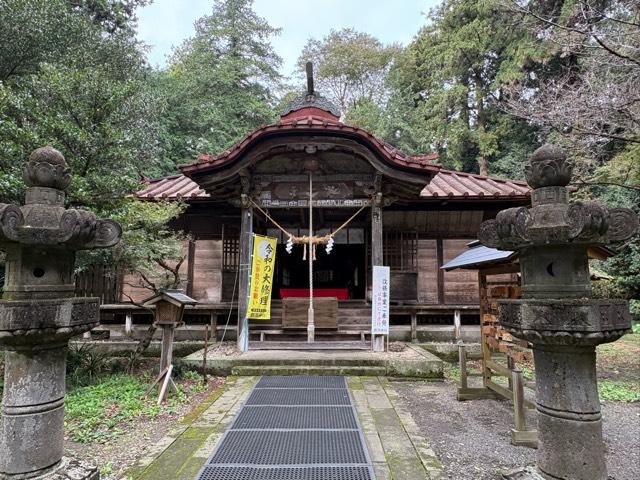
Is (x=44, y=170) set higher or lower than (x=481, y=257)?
higher

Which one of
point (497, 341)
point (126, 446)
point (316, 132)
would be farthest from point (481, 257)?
point (126, 446)

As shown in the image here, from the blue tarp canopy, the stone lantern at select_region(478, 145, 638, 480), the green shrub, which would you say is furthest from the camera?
the green shrub

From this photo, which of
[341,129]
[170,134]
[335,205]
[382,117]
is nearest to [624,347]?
[335,205]

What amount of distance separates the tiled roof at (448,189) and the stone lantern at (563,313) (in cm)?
662

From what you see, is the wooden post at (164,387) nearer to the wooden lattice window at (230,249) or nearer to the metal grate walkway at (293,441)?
the metal grate walkway at (293,441)

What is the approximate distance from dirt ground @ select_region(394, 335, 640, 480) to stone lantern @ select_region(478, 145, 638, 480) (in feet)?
3.53

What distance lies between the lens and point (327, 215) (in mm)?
10633

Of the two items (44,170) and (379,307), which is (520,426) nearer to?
(379,307)

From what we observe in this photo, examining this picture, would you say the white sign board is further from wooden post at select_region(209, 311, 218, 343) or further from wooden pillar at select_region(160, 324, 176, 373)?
wooden post at select_region(209, 311, 218, 343)

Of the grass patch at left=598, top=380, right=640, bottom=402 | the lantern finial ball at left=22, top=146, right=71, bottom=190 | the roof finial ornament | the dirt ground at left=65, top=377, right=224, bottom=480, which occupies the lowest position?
the dirt ground at left=65, top=377, right=224, bottom=480

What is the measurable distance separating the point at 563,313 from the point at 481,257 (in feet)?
9.38

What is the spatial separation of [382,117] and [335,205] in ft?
47.8

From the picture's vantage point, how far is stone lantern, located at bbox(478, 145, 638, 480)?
244cm

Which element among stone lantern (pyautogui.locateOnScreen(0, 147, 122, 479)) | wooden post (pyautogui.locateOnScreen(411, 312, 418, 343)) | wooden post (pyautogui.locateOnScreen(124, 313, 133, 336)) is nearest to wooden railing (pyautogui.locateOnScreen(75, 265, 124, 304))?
wooden post (pyautogui.locateOnScreen(124, 313, 133, 336))
